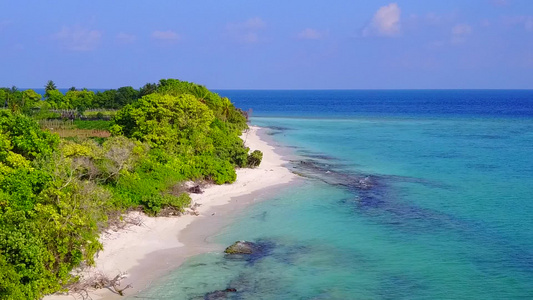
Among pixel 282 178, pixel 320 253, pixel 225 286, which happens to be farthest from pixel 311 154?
pixel 225 286

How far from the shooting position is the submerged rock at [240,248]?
21.4 metres

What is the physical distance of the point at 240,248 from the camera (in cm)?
2155

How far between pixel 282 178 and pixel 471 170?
15.5m

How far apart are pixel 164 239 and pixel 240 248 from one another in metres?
3.60

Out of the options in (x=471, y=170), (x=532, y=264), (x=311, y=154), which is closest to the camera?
(x=532, y=264)

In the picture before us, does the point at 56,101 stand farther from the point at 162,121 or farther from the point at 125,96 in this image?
the point at 162,121

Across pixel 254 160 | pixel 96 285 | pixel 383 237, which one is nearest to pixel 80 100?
pixel 254 160

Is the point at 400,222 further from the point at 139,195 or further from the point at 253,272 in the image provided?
the point at 139,195

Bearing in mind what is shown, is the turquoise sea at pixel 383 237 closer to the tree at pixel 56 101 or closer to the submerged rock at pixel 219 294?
the submerged rock at pixel 219 294

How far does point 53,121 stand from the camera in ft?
185

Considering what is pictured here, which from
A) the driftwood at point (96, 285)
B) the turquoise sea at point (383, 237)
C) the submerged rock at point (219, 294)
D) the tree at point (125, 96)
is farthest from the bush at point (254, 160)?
the tree at point (125, 96)

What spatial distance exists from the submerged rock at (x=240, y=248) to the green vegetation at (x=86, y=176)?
16.9 feet

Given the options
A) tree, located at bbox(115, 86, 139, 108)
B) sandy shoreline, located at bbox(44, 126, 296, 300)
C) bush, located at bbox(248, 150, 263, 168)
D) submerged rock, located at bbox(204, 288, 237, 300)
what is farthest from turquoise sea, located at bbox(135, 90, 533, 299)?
tree, located at bbox(115, 86, 139, 108)

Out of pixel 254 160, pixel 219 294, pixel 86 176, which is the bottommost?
pixel 219 294
